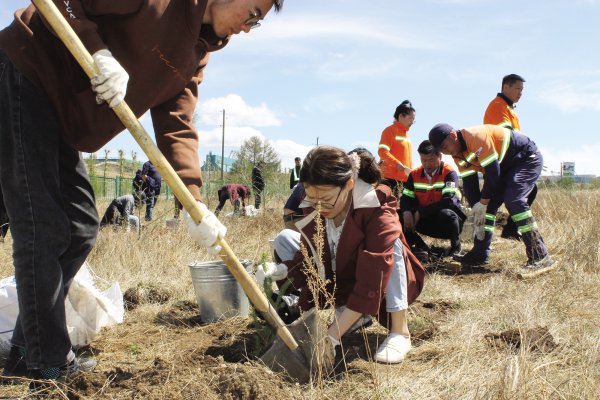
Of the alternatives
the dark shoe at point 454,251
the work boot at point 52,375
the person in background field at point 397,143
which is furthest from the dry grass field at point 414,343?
the person in background field at point 397,143

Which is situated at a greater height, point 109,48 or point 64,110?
point 109,48

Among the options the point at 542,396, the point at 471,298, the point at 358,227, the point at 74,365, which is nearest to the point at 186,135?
the point at 358,227

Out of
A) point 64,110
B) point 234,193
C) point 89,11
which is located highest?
point 89,11

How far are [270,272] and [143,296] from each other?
140 centimetres

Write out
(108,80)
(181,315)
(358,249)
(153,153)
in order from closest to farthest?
(108,80) < (153,153) < (358,249) < (181,315)

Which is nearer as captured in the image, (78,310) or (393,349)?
(393,349)

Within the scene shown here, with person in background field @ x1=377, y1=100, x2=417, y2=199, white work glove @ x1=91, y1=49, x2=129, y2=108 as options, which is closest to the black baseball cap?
person in background field @ x1=377, y1=100, x2=417, y2=199

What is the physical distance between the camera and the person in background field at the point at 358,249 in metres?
2.61

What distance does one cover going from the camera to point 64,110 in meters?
2.24

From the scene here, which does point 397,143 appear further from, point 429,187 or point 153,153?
point 153,153

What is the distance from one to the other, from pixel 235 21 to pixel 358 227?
3.83 ft

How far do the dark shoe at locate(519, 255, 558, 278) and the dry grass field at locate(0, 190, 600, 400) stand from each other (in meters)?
0.13

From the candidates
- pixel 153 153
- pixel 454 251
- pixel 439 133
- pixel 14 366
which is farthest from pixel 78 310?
pixel 454 251

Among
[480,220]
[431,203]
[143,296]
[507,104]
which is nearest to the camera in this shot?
[143,296]
